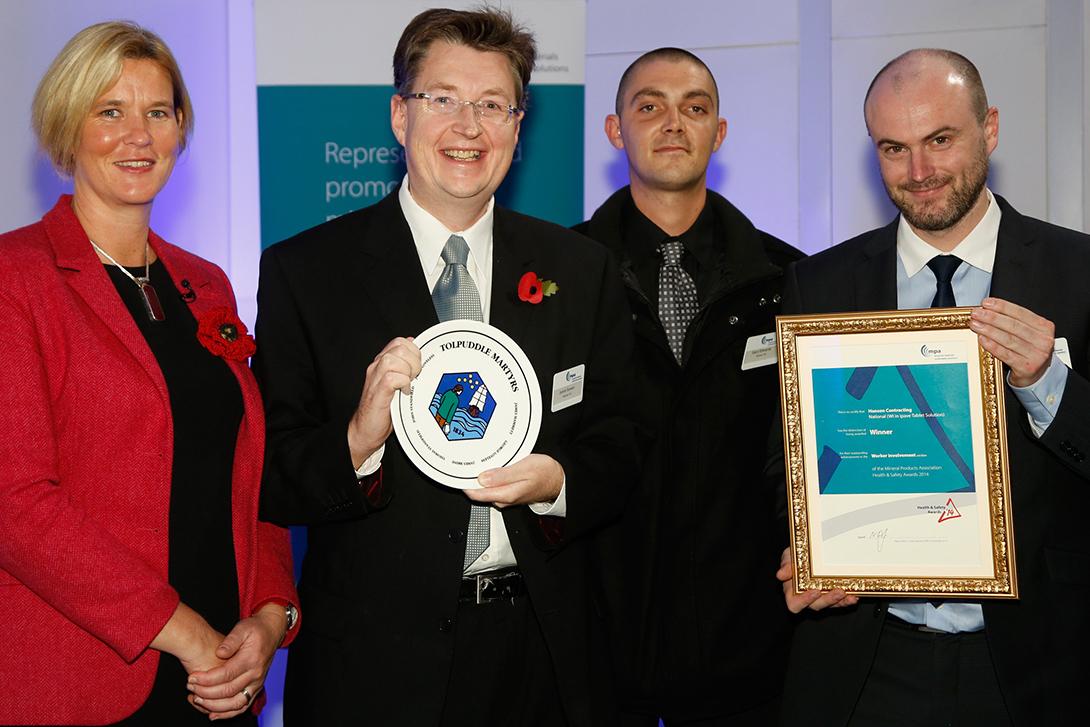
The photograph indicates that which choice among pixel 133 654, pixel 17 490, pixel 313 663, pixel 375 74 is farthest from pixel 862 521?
pixel 375 74

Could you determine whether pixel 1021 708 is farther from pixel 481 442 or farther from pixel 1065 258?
pixel 481 442

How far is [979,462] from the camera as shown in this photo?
2752 mm

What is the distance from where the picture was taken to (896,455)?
9.26 ft

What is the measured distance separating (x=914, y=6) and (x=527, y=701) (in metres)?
4.51

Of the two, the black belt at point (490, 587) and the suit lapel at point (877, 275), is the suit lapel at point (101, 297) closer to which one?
the black belt at point (490, 587)

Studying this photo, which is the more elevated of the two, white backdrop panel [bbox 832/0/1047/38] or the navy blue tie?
white backdrop panel [bbox 832/0/1047/38]

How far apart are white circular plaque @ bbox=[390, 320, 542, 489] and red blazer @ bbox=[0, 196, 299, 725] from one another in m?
0.64

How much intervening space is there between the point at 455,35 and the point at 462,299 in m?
0.74

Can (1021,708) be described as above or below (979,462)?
below

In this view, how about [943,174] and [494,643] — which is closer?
[494,643]

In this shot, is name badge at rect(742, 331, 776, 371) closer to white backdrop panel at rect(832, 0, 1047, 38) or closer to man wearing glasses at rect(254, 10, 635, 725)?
man wearing glasses at rect(254, 10, 635, 725)

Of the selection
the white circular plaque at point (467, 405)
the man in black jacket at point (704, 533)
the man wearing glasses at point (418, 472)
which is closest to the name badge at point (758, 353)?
the man in black jacket at point (704, 533)

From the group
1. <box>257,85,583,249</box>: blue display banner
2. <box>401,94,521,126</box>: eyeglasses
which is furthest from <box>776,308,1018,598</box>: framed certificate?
<box>257,85,583,249</box>: blue display banner

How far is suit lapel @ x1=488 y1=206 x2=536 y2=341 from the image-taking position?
293cm
